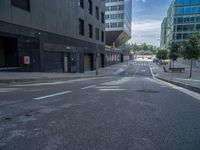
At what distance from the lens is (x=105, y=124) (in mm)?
3332

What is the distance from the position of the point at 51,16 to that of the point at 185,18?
215ft

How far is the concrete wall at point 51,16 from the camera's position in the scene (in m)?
13.1

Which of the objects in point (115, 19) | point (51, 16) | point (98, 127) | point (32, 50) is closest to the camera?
point (98, 127)

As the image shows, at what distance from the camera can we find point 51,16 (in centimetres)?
1828

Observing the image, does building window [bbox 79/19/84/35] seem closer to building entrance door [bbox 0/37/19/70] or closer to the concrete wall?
the concrete wall

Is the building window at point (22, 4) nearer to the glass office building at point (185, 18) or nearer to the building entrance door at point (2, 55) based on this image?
the building entrance door at point (2, 55)

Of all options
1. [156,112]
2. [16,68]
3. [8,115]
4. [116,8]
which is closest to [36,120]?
[8,115]

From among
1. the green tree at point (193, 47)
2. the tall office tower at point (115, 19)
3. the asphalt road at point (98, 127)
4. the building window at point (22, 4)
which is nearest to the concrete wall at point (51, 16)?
the building window at point (22, 4)

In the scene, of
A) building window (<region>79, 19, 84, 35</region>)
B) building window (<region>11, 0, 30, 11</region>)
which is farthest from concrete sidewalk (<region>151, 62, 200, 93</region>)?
building window (<region>79, 19, 84, 35</region>)

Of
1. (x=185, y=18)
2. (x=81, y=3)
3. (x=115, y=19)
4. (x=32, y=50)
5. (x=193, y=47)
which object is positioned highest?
(x=185, y=18)

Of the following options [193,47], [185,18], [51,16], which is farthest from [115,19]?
[51,16]

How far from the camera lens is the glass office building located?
64.0 meters

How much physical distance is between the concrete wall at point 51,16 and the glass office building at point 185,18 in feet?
174

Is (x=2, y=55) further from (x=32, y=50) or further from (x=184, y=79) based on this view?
(x=184, y=79)
